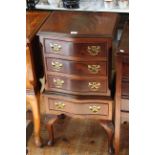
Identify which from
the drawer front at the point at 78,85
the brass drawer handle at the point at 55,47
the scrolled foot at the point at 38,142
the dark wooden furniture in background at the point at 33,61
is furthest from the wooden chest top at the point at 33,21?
the scrolled foot at the point at 38,142

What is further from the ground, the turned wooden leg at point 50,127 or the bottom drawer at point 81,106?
the bottom drawer at point 81,106

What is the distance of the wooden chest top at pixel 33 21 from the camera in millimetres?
1501

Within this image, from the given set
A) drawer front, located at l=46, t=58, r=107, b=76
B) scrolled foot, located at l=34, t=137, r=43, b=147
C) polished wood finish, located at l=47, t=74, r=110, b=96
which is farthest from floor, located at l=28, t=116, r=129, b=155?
drawer front, located at l=46, t=58, r=107, b=76

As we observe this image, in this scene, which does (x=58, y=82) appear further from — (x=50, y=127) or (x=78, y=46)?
(x=50, y=127)

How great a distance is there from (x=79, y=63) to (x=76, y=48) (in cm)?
7

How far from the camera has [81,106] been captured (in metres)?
1.58

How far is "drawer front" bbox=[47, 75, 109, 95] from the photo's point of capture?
4.91ft

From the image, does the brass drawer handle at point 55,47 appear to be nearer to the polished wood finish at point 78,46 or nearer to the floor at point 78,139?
the polished wood finish at point 78,46

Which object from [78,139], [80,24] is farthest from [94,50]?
[78,139]

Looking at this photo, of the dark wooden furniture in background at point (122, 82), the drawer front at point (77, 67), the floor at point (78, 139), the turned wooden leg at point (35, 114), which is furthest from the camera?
the floor at point (78, 139)

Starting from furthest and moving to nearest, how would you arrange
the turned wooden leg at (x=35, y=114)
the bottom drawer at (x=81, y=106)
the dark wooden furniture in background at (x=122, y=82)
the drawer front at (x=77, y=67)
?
the turned wooden leg at (x=35, y=114) < the bottom drawer at (x=81, y=106) < the drawer front at (x=77, y=67) < the dark wooden furniture in background at (x=122, y=82)
